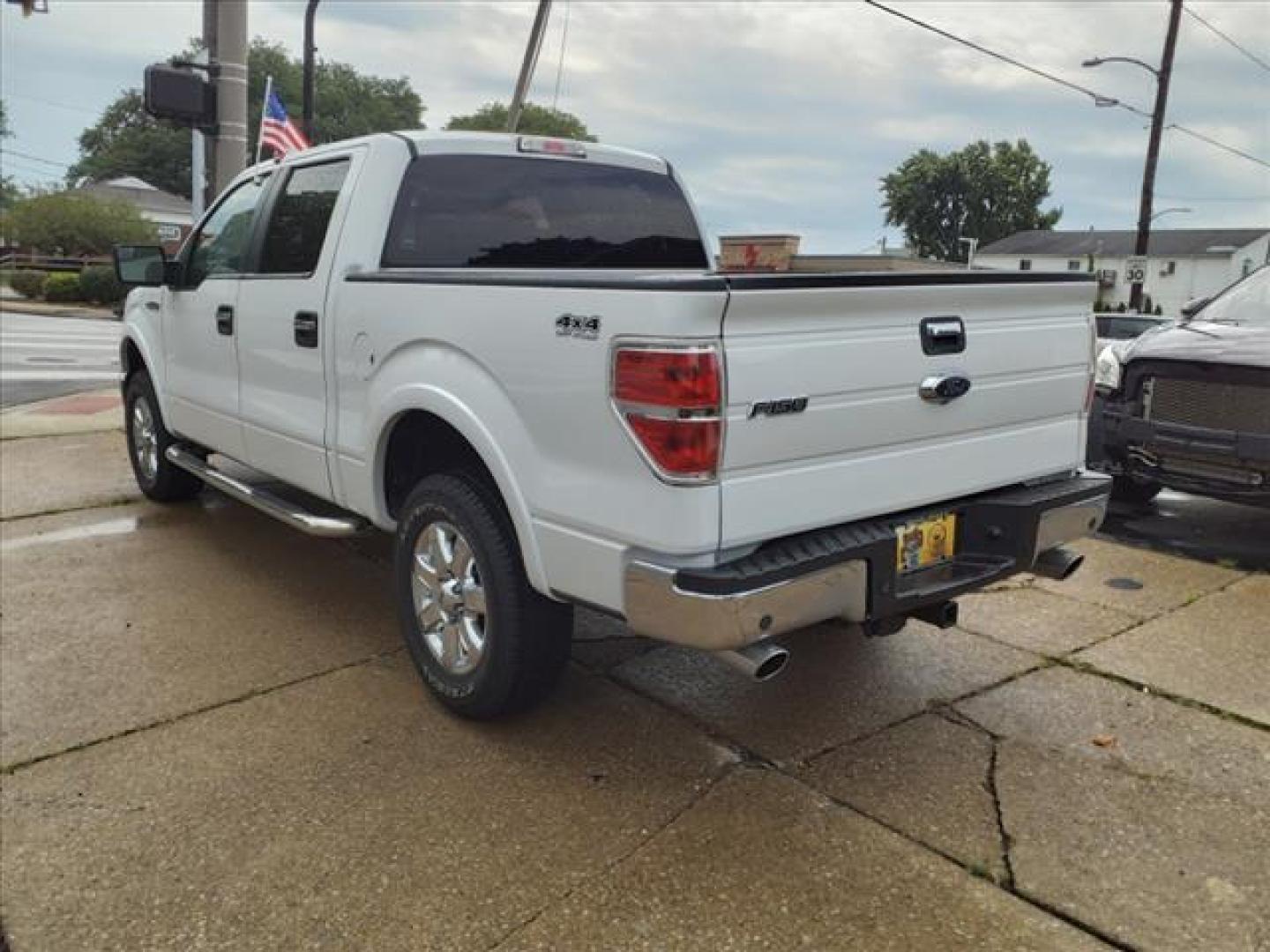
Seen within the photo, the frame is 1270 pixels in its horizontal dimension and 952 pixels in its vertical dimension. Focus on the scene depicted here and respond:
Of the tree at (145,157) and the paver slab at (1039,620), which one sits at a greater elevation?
the tree at (145,157)

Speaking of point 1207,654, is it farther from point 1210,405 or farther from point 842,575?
point 842,575

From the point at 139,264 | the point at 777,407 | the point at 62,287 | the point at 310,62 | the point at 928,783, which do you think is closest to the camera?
the point at 777,407

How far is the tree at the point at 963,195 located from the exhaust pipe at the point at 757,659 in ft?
256

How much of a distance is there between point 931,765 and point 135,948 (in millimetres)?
2314

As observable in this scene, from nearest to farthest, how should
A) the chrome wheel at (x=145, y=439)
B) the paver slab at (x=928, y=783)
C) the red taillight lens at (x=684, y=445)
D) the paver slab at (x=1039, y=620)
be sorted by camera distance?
the red taillight lens at (x=684, y=445), the paver slab at (x=928, y=783), the paver slab at (x=1039, y=620), the chrome wheel at (x=145, y=439)

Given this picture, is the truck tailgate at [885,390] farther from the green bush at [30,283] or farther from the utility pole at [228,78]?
the green bush at [30,283]

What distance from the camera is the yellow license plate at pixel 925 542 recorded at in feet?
10.2

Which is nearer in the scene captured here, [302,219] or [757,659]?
[757,659]

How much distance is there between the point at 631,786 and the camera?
3.19 m

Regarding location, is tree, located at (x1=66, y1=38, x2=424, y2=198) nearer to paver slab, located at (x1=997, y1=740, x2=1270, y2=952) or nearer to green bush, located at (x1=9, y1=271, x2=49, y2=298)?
green bush, located at (x1=9, y1=271, x2=49, y2=298)

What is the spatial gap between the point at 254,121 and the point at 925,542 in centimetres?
7946

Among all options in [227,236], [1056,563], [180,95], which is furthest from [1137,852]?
[180,95]

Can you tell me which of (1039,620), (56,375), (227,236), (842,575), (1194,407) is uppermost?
(227,236)

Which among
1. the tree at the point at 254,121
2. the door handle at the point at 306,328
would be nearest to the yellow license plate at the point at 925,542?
the door handle at the point at 306,328
